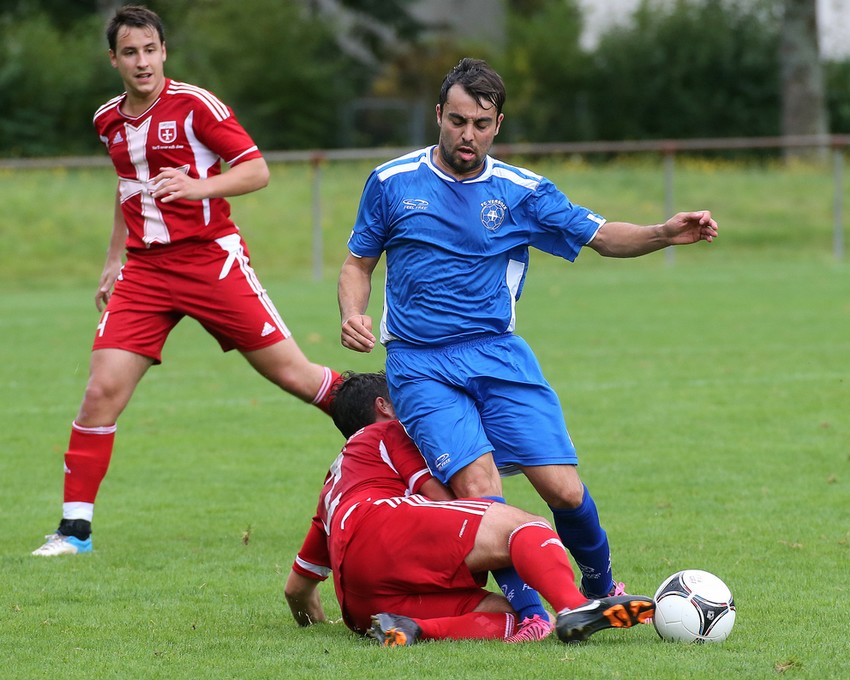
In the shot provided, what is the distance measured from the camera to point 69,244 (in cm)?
2220

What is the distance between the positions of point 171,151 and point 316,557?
2.37 metres

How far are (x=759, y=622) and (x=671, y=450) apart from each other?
3571 millimetres

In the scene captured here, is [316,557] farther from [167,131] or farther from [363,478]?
[167,131]

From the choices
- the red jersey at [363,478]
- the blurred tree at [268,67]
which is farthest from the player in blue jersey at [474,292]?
the blurred tree at [268,67]

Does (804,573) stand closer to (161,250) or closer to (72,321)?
(161,250)

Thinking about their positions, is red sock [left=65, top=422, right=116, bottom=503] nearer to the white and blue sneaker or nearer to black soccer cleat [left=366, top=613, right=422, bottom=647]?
the white and blue sneaker

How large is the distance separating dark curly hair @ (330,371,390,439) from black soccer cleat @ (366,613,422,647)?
1095mm

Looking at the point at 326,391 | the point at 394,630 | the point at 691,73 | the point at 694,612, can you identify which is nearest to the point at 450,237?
the point at 394,630

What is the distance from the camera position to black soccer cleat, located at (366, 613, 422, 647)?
4395mm

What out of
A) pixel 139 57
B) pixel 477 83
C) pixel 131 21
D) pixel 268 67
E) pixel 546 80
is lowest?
pixel 477 83

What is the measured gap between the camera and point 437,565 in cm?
448

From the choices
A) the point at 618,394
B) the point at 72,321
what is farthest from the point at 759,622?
the point at 72,321

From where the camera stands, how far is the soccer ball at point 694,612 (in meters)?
4.38

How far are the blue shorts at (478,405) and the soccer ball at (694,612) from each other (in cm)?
69
